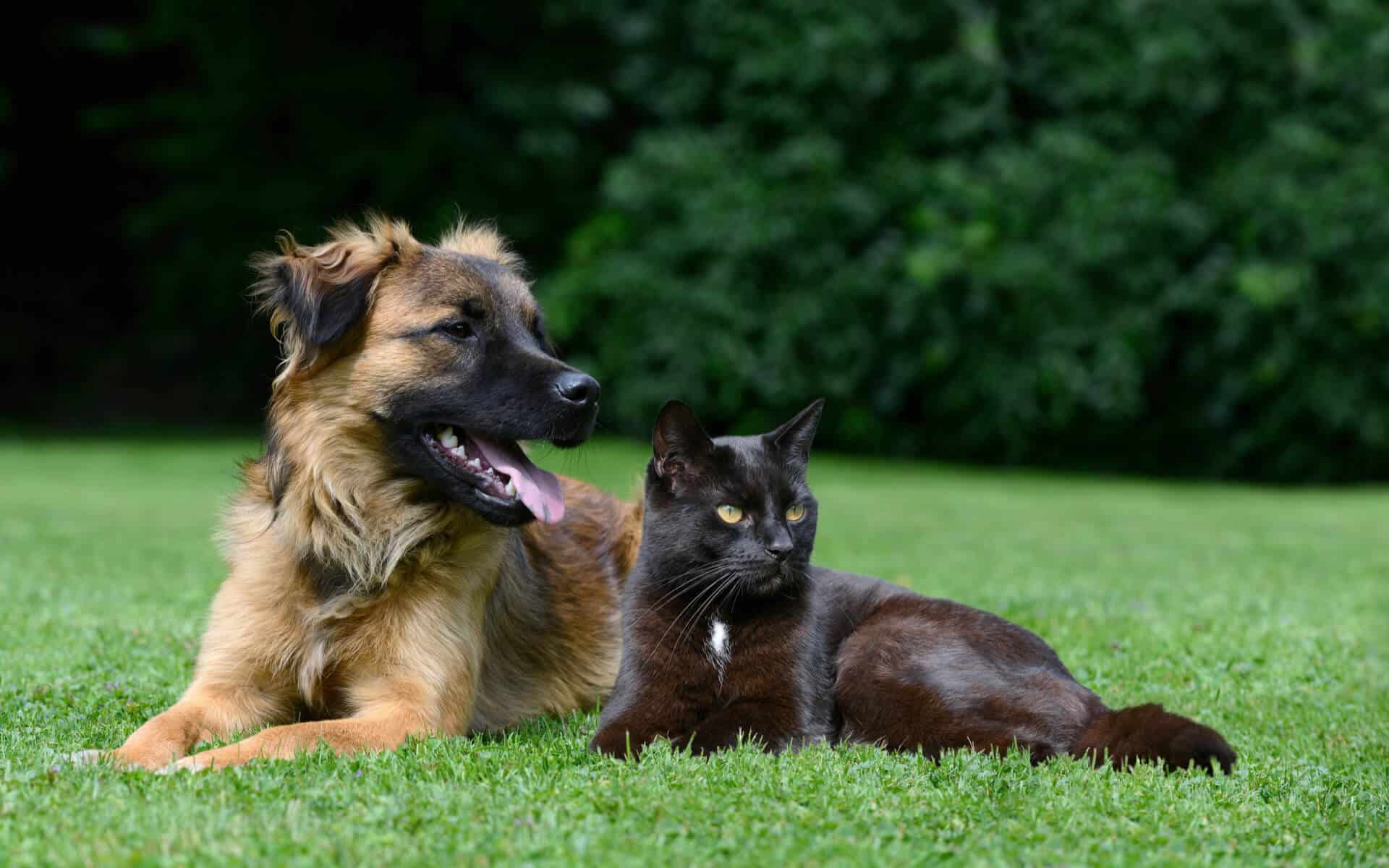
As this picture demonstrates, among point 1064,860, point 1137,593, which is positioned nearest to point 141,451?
point 1137,593

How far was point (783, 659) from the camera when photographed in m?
4.79

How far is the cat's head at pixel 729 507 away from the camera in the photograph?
15.7ft

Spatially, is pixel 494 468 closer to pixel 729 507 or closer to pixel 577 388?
pixel 577 388

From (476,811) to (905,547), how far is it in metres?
8.52

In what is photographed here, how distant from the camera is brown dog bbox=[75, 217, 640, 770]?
4.82 metres

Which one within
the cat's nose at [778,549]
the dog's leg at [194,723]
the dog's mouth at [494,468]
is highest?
the dog's mouth at [494,468]

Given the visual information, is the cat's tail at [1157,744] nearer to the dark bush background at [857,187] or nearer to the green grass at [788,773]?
the green grass at [788,773]

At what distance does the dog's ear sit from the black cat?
1212mm

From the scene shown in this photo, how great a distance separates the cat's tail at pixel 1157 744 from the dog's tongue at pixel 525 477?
2.03 m

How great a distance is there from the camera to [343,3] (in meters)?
25.0

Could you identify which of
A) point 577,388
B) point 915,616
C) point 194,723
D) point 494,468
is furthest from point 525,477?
point 915,616

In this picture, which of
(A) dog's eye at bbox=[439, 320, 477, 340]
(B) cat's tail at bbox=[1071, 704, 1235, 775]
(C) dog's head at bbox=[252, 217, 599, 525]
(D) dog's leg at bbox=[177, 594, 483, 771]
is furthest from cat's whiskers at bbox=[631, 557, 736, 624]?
(B) cat's tail at bbox=[1071, 704, 1235, 775]

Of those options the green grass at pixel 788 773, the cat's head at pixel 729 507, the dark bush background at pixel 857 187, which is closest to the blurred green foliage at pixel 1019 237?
the dark bush background at pixel 857 187

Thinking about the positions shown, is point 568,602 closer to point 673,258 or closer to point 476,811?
point 476,811
